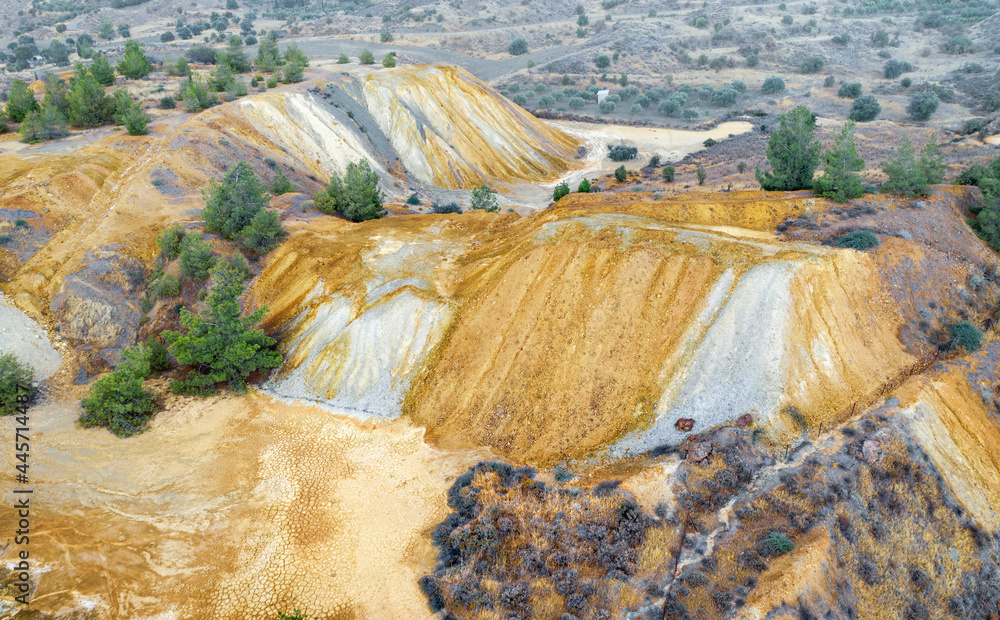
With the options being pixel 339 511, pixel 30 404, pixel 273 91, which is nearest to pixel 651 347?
pixel 339 511

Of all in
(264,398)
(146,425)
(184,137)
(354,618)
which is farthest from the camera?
(184,137)

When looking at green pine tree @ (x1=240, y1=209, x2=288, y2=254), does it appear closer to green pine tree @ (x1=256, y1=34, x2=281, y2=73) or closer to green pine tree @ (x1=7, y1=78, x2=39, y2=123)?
green pine tree @ (x1=7, y1=78, x2=39, y2=123)

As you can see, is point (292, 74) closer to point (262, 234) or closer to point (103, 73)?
point (103, 73)

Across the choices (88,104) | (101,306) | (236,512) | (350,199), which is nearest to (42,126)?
(88,104)

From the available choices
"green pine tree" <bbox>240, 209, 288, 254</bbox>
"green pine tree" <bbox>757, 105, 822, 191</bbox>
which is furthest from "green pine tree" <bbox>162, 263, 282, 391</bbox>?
"green pine tree" <bbox>757, 105, 822, 191</bbox>

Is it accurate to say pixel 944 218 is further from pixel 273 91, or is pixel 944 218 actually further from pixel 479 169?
pixel 273 91

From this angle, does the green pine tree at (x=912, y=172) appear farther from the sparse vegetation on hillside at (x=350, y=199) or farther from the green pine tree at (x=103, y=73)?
the green pine tree at (x=103, y=73)
